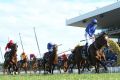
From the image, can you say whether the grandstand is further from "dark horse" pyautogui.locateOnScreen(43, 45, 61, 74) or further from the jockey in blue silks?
"dark horse" pyautogui.locateOnScreen(43, 45, 61, 74)

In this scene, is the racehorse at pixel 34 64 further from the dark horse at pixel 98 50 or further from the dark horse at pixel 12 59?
the dark horse at pixel 98 50

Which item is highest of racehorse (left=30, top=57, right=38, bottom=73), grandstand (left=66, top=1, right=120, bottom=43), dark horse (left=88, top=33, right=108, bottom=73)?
grandstand (left=66, top=1, right=120, bottom=43)

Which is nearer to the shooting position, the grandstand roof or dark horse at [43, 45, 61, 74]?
dark horse at [43, 45, 61, 74]

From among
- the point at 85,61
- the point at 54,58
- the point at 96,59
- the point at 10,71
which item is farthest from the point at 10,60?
the point at 96,59

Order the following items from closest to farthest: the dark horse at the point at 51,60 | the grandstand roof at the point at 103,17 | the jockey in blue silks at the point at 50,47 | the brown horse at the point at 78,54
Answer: the brown horse at the point at 78,54, the dark horse at the point at 51,60, the jockey in blue silks at the point at 50,47, the grandstand roof at the point at 103,17

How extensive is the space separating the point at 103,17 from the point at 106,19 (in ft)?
7.28

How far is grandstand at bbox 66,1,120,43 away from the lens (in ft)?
197

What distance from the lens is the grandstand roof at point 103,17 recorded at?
5970 cm

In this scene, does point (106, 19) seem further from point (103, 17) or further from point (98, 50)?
point (98, 50)

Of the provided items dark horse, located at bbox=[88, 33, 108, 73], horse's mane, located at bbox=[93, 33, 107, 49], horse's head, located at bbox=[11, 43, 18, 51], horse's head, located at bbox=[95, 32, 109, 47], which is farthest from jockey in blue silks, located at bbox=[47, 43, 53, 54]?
horse's head, located at bbox=[95, 32, 109, 47]

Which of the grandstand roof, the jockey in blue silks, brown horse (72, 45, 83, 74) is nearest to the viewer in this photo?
brown horse (72, 45, 83, 74)

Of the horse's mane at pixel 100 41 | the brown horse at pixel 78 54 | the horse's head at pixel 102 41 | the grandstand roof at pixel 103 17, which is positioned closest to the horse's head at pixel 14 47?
the brown horse at pixel 78 54

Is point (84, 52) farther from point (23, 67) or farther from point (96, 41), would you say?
point (23, 67)

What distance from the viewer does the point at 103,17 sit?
65188 millimetres
